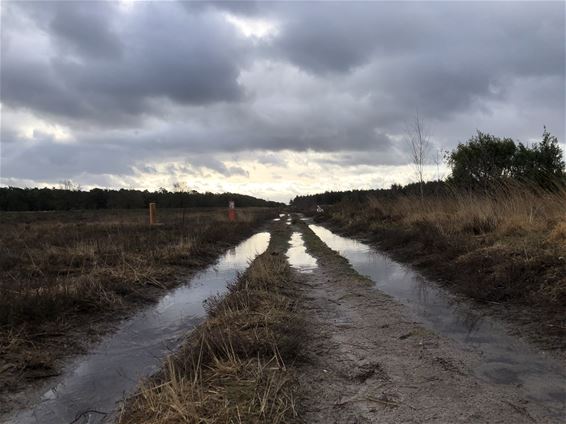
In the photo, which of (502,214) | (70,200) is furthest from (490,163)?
(70,200)

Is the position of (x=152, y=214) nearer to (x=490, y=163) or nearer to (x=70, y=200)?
(x=490, y=163)

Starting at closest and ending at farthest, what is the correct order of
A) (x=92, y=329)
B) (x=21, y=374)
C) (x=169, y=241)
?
(x=21, y=374), (x=92, y=329), (x=169, y=241)

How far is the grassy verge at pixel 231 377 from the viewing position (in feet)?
12.3

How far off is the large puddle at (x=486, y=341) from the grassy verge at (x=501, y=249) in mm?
404

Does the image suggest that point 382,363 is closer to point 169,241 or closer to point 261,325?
point 261,325

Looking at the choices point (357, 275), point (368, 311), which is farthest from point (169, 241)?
point (368, 311)

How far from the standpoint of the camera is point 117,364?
602 cm

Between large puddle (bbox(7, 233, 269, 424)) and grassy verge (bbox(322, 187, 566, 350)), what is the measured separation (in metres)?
4.92

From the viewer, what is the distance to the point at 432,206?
65.7 feet

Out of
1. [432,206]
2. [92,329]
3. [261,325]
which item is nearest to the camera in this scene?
[261,325]

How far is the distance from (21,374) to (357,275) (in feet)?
24.9

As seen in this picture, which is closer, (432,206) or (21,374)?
(21,374)

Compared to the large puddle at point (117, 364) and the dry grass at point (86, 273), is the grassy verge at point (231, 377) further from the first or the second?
the dry grass at point (86, 273)

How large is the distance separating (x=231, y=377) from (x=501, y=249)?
25.1 feet
